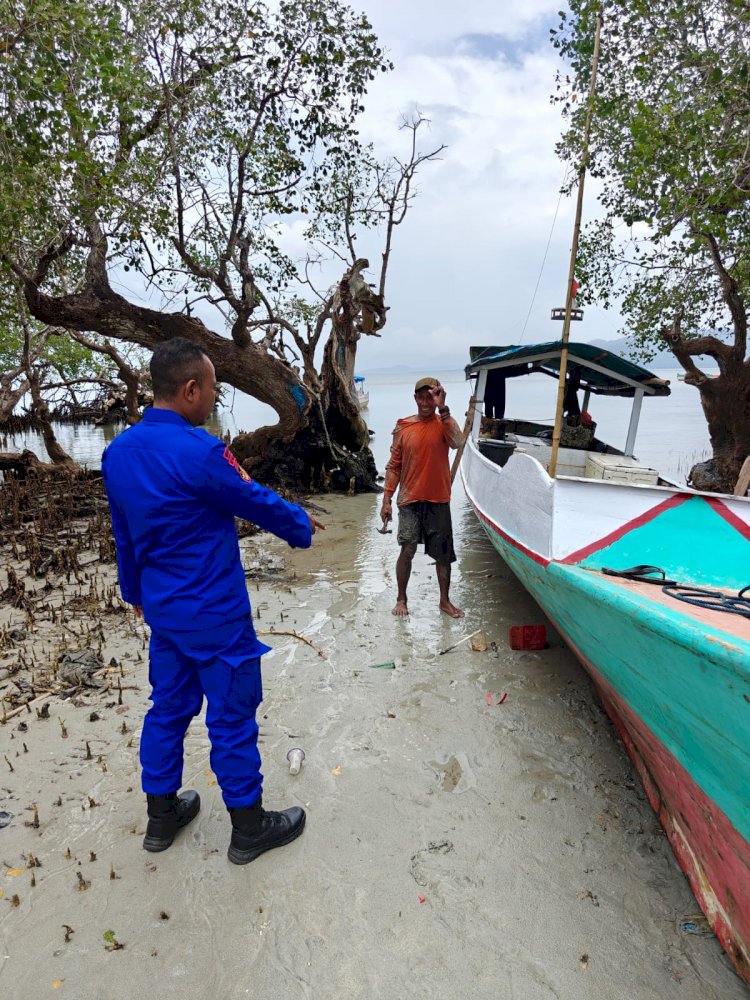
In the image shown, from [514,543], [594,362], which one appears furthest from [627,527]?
[594,362]

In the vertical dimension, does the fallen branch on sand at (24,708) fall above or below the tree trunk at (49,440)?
below

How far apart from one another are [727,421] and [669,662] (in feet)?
43.8

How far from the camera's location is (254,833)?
7.74ft

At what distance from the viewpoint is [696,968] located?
1.94 m

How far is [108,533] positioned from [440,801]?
581cm

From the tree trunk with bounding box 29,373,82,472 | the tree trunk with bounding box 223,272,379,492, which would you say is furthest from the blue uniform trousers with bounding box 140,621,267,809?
the tree trunk with bounding box 29,373,82,472

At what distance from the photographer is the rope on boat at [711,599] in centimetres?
216

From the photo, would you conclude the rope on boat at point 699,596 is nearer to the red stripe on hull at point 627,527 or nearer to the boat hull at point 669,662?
the boat hull at point 669,662

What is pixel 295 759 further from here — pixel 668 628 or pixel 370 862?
pixel 668 628

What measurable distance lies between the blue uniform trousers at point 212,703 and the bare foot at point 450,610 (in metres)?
3.05

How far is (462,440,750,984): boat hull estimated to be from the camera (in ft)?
5.57

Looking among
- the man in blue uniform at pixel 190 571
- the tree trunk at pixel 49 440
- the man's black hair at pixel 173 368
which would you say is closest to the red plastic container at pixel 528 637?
the man in blue uniform at pixel 190 571

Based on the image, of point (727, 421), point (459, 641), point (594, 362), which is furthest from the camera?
point (727, 421)

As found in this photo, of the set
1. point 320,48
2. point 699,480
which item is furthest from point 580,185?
point 699,480
